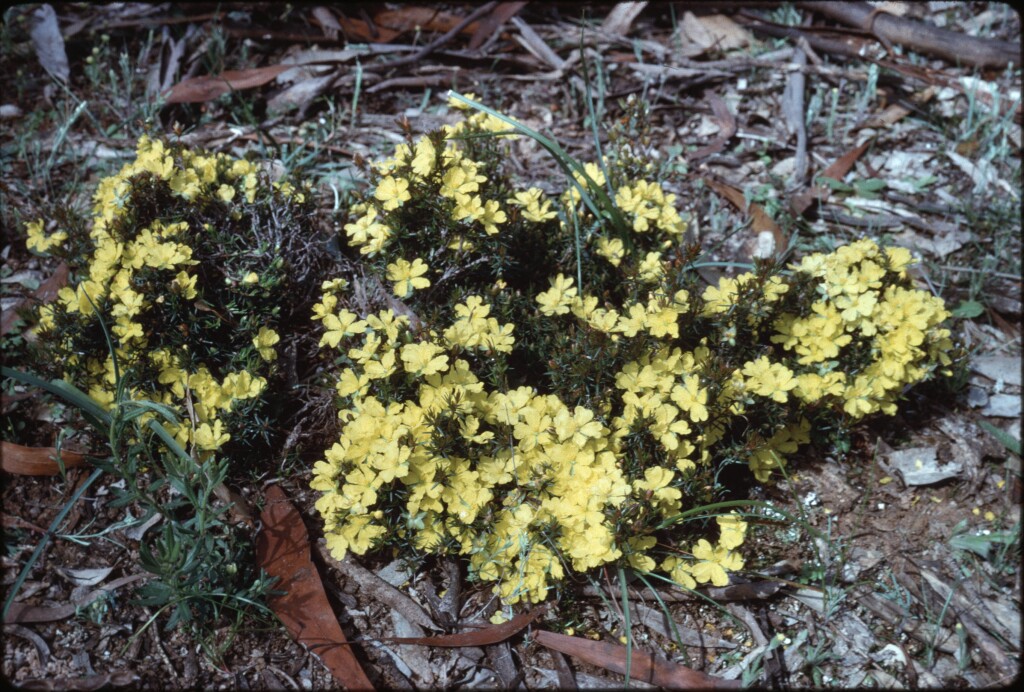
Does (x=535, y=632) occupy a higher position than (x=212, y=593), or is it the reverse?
(x=212, y=593)

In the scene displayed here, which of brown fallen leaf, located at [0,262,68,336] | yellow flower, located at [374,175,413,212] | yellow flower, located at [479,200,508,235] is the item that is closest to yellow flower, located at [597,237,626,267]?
yellow flower, located at [479,200,508,235]

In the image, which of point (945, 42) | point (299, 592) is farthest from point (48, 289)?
point (945, 42)

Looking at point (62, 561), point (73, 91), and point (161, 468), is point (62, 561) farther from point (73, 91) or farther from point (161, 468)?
point (73, 91)

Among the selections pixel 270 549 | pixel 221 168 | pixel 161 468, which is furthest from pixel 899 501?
pixel 221 168

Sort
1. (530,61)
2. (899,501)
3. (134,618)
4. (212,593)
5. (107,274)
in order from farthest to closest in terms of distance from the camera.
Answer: (530,61)
(899,501)
(107,274)
(134,618)
(212,593)

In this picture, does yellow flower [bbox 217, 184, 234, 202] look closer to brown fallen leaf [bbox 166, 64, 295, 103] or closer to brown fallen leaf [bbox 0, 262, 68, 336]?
brown fallen leaf [bbox 0, 262, 68, 336]

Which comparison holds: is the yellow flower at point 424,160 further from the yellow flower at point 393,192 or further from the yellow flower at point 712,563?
the yellow flower at point 712,563

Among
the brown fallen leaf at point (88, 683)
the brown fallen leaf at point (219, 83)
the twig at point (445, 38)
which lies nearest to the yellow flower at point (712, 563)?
the brown fallen leaf at point (88, 683)
